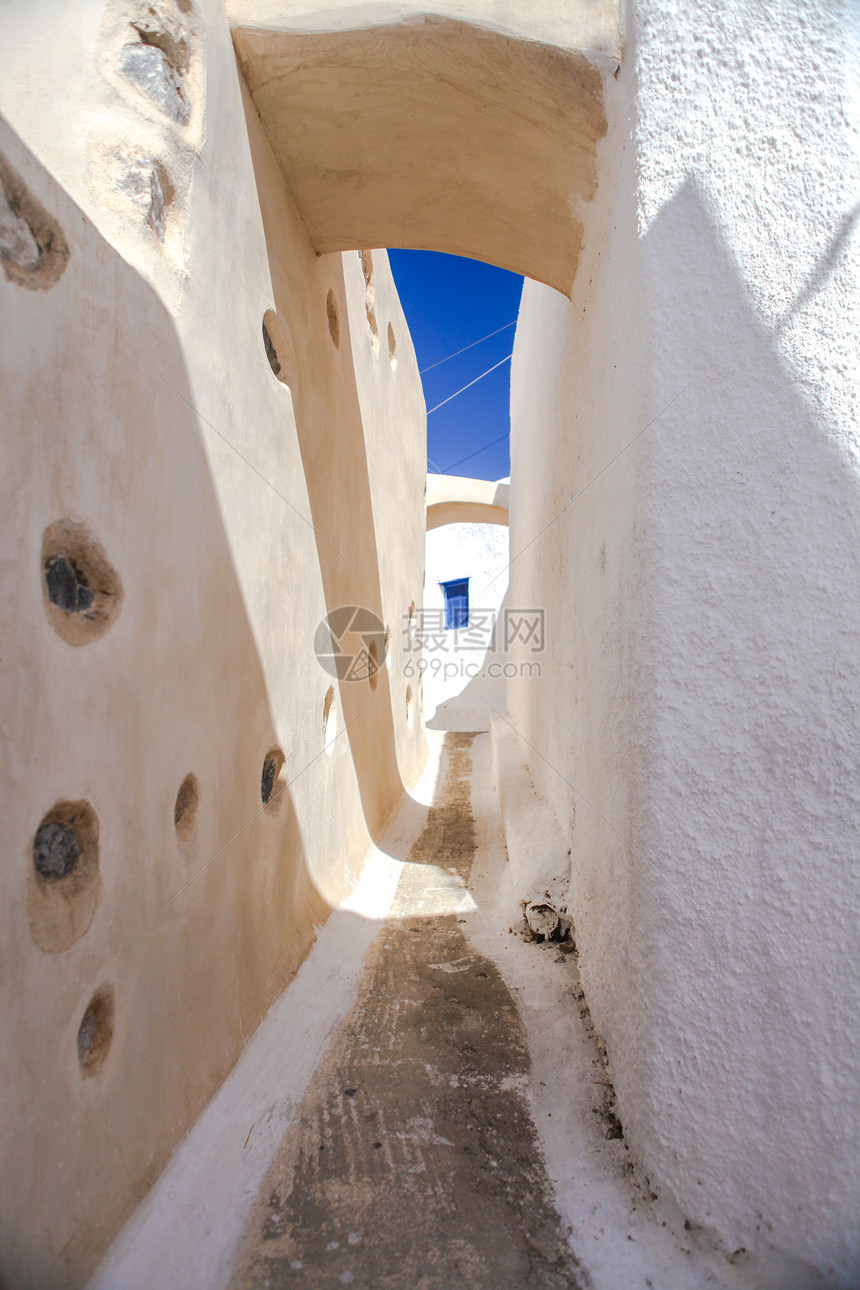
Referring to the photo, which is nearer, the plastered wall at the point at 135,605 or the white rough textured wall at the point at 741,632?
the plastered wall at the point at 135,605

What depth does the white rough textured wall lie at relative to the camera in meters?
1.45

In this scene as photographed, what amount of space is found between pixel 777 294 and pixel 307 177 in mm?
1982

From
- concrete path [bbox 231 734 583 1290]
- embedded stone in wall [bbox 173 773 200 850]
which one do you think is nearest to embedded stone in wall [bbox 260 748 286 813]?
embedded stone in wall [bbox 173 773 200 850]

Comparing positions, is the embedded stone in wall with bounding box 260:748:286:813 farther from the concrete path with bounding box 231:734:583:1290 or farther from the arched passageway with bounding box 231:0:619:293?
the arched passageway with bounding box 231:0:619:293

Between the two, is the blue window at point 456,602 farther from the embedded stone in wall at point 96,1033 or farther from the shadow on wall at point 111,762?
the embedded stone in wall at point 96,1033

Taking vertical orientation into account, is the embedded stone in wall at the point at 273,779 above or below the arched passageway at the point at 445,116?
below

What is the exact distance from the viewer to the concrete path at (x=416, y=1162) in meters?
1.44

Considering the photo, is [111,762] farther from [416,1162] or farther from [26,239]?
[416,1162]

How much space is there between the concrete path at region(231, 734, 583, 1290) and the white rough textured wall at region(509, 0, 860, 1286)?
336 millimetres

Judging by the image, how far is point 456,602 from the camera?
15406mm

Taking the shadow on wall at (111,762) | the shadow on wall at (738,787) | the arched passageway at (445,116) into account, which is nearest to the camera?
the shadow on wall at (111,762)

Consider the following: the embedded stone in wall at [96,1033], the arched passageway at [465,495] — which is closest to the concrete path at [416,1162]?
the embedded stone in wall at [96,1033]

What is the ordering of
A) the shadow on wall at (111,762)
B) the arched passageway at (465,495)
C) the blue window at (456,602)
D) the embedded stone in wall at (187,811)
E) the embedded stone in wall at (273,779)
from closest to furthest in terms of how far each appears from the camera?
the shadow on wall at (111,762), the embedded stone in wall at (187,811), the embedded stone in wall at (273,779), the arched passageway at (465,495), the blue window at (456,602)

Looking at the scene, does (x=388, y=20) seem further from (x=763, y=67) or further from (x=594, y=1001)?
(x=594, y=1001)
